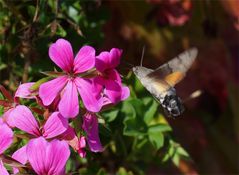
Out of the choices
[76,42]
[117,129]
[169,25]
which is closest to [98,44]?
[76,42]

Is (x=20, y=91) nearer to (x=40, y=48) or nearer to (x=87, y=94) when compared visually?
(x=87, y=94)

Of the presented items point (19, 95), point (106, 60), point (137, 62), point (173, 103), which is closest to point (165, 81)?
point (173, 103)

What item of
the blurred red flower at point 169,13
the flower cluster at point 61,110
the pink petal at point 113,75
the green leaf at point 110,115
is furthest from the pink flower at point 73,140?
the blurred red flower at point 169,13

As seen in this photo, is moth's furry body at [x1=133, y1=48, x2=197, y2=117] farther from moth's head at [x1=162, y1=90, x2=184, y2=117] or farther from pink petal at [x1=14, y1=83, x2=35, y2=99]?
pink petal at [x1=14, y1=83, x2=35, y2=99]

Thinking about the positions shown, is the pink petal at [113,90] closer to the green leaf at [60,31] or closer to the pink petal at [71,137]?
the pink petal at [71,137]

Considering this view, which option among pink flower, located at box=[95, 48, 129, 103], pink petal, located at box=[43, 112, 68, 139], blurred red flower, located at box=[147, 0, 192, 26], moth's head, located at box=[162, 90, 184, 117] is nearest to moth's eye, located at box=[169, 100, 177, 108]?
moth's head, located at box=[162, 90, 184, 117]

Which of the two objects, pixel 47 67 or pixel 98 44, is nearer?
pixel 47 67
